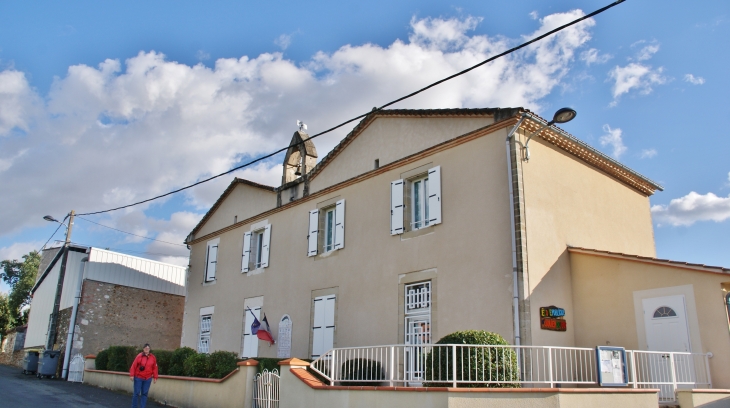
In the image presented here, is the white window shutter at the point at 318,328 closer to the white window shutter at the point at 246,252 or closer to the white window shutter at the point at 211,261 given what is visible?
the white window shutter at the point at 246,252

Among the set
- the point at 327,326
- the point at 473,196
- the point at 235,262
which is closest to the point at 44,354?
the point at 235,262

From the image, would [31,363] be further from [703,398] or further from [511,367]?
[703,398]

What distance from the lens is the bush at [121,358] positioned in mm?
17125

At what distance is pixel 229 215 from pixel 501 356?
13453 millimetres

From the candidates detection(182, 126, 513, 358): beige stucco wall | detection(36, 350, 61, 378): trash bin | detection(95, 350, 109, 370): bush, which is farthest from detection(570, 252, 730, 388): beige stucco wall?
detection(36, 350, 61, 378): trash bin

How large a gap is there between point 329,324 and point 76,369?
34.8 ft

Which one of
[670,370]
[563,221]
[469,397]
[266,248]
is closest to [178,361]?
[266,248]

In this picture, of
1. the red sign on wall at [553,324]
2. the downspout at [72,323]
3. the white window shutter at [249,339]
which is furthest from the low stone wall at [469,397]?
the downspout at [72,323]

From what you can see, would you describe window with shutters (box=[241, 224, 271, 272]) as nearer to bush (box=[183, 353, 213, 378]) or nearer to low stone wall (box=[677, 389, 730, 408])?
bush (box=[183, 353, 213, 378])

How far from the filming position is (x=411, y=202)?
13.3m

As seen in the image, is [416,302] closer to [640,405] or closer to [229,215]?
[640,405]

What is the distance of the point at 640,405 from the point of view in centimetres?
852

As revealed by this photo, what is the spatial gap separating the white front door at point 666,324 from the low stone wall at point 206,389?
7.53 meters

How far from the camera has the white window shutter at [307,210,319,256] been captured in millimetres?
15555
